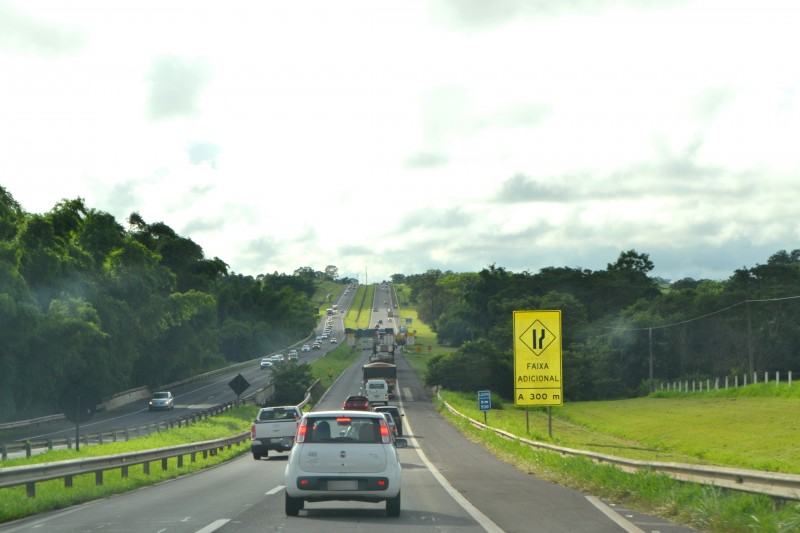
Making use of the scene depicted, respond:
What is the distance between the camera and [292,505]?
48.4 ft

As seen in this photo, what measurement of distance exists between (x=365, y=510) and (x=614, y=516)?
404 centimetres

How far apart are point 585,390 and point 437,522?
89.3 meters

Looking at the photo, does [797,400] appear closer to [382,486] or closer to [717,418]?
[717,418]

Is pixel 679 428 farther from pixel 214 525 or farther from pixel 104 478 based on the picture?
pixel 214 525

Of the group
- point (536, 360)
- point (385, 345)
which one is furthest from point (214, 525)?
point (385, 345)

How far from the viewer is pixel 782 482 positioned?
12.5 m

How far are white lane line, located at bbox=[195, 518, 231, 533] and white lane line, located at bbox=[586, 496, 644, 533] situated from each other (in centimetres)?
558

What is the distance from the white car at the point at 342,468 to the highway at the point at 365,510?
350mm

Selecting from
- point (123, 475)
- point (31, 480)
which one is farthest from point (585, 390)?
point (31, 480)

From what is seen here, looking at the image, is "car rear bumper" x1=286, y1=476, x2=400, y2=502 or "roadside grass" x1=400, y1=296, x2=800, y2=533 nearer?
"roadside grass" x1=400, y1=296, x2=800, y2=533

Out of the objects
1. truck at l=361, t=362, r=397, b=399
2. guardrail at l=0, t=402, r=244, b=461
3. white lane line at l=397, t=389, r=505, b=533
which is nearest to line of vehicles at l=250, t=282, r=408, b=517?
white lane line at l=397, t=389, r=505, b=533

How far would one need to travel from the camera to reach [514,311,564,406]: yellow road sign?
37.3 metres

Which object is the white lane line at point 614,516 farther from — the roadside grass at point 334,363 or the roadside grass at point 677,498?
the roadside grass at point 334,363

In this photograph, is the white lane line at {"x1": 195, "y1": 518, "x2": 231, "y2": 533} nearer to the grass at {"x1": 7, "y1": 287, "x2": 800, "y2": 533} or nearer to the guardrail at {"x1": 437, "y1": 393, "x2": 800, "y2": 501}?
the grass at {"x1": 7, "y1": 287, "x2": 800, "y2": 533}
